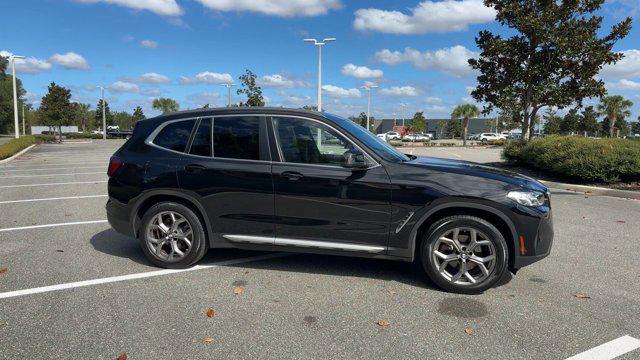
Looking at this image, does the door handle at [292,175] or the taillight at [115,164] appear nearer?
the door handle at [292,175]

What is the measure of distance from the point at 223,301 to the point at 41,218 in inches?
195

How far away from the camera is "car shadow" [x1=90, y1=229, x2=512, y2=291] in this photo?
4.52 m

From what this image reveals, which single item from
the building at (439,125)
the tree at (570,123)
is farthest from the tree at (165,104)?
the tree at (570,123)

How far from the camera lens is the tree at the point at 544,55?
14.1 metres

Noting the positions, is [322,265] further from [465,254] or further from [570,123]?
[570,123]

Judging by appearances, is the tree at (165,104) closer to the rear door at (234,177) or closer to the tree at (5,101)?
the tree at (5,101)

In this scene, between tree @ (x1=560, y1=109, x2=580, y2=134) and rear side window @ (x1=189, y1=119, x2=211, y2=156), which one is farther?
tree @ (x1=560, y1=109, x2=580, y2=134)

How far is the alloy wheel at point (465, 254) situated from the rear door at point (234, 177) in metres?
1.66

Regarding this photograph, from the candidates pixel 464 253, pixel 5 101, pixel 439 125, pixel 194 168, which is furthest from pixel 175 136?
pixel 439 125

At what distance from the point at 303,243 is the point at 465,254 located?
153 cm

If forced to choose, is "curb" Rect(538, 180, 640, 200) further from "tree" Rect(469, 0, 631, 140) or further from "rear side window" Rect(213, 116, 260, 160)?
"rear side window" Rect(213, 116, 260, 160)

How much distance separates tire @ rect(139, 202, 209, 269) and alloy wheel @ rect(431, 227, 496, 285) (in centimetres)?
239

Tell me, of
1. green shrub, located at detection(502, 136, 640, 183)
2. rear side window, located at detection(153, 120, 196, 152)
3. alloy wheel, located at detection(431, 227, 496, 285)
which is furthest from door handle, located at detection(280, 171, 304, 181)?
green shrub, located at detection(502, 136, 640, 183)

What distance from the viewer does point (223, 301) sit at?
386 cm
